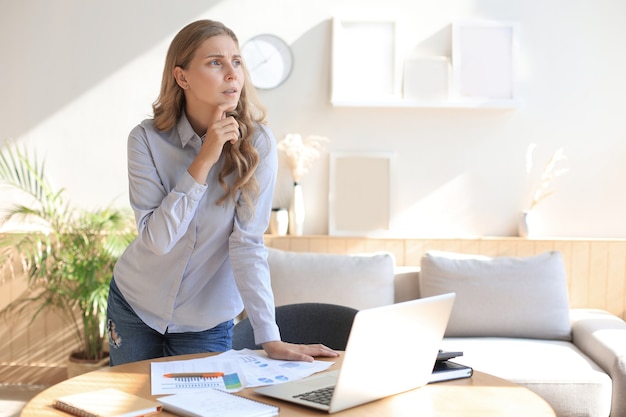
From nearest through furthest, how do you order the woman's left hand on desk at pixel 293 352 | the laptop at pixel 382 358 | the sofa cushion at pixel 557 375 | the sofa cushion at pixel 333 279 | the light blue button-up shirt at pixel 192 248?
the laptop at pixel 382 358 → the woman's left hand on desk at pixel 293 352 → the light blue button-up shirt at pixel 192 248 → the sofa cushion at pixel 557 375 → the sofa cushion at pixel 333 279

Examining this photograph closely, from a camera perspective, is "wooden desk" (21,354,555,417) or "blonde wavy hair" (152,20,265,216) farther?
"blonde wavy hair" (152,20,265,216)

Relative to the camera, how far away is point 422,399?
5.24 feet

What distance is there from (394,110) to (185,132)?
7.40ft

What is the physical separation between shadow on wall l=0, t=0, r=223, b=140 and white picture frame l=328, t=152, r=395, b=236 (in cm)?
115

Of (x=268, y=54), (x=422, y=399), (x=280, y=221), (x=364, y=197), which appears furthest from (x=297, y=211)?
(x=422, y=399)

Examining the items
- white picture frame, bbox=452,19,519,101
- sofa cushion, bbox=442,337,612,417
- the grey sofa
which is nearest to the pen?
sofa cushion, bbox=442,337,612,417

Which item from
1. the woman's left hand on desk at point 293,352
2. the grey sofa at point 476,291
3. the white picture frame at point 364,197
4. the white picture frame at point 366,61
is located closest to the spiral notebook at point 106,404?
the woman's left hand on desk at point 293,352

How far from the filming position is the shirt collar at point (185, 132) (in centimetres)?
211

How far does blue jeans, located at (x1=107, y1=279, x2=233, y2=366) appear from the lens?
2.10 meters

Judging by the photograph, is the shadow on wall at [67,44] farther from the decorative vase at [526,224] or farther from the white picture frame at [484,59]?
the decorative vase at [526,224]

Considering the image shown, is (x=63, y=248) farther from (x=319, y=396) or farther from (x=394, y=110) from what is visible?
(x=319, y=396)

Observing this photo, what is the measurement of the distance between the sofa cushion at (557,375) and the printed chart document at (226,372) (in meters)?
1.45

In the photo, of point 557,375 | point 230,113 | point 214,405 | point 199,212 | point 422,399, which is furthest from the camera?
point 557,375

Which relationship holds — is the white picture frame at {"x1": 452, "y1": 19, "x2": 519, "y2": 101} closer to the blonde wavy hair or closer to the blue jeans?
the blonde wavy hair
